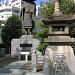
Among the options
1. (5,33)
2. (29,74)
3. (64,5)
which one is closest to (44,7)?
(64,5)

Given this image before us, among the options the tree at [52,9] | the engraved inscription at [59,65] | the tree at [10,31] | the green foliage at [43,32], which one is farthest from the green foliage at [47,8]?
the tree at [10,31]

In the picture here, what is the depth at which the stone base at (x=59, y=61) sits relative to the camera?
883cm

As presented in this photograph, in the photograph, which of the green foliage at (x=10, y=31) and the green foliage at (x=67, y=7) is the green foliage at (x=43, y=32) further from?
the green foliage at (x=10, y=31)

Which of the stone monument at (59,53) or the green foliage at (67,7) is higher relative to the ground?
the green foliage at (67,7)

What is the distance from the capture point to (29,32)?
736 inches

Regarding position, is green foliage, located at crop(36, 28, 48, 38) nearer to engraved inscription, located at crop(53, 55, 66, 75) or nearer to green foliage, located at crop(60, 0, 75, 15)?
green foliage, located at crop(60, 0, 75, 15)

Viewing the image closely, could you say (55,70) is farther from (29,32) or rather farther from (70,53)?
(29,32)

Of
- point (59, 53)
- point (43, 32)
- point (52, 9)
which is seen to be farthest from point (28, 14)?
point (59, 53)

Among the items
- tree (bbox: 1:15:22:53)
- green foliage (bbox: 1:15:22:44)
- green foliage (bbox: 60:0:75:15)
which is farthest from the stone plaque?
green foliage (bbox: 1:15:22:44)

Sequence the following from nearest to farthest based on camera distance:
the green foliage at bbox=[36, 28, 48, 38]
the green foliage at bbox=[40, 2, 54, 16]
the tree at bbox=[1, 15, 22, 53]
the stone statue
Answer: the green foliage at bbox=[36, 28, 48, 38] < the green foliage at bbox=[40, 2, 54, 16] < the stone statue < the tree at bbox=[1, 15, 22, 53]

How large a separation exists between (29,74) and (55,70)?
5.60ft

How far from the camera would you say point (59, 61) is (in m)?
8.82

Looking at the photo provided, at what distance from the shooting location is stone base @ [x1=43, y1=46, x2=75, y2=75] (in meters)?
8.83

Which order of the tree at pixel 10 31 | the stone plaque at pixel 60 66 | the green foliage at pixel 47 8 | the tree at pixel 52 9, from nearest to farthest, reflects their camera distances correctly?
the stone plaque at pixel 60 66, the tree at pixel 52 9, the green foliage at pixel 47 8, the tree at pixel 10 31
